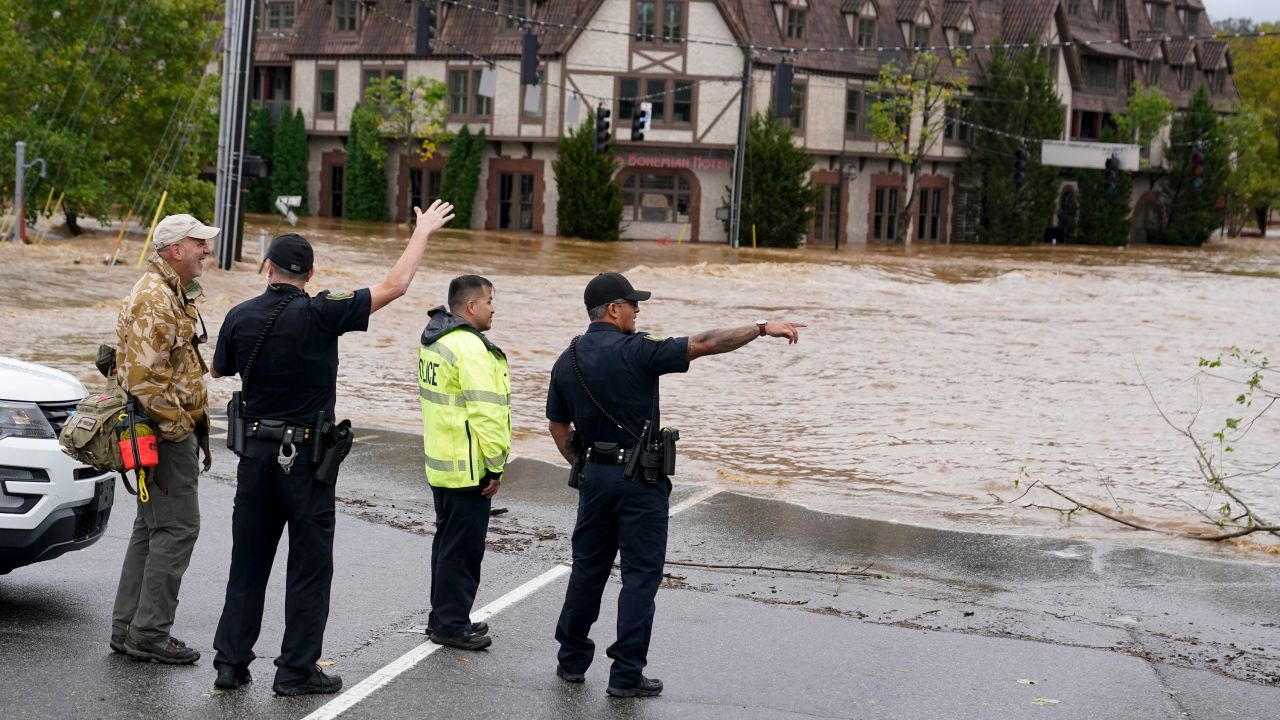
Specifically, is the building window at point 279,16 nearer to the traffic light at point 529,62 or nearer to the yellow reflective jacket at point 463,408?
the traffic light at point 529,62

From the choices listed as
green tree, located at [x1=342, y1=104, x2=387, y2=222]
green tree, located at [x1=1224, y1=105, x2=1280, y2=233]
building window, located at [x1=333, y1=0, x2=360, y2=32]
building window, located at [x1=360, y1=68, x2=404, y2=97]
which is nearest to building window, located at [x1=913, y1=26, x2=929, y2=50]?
green tree, located at [x1=1224, y1=105, x2=1280, y2=233]

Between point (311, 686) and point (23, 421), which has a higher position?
point (23, 421)

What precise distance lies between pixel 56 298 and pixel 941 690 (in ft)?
69.1

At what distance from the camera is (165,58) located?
35.7m

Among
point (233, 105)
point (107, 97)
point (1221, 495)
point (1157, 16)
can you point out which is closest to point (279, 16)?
A: point (107, 97)

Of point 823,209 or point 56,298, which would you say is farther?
point 823,209

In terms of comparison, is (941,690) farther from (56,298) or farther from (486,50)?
(486,50)

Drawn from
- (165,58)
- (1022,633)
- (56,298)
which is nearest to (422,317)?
(56,298)

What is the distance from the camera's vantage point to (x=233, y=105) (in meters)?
29.2

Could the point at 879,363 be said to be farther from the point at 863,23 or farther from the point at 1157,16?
the point at 1157,16

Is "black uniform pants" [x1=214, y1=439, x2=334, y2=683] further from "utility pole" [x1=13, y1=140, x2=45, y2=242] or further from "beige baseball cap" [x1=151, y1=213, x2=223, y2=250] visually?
"utility pole" [x1=13, y1=140, x2=45, y2=242]

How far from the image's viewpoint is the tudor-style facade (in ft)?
168

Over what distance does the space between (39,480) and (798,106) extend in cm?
4824

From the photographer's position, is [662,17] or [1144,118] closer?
[662,17]
